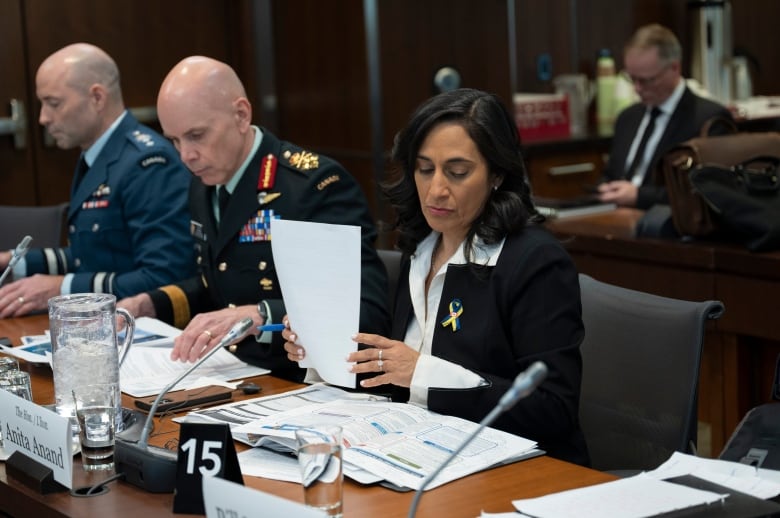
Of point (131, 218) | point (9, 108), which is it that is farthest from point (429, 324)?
point (9, 108)

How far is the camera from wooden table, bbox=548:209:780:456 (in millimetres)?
3379

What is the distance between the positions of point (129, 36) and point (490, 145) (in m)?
3.36

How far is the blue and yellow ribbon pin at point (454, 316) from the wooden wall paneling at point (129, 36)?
326 centimetres

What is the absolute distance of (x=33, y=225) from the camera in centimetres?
395

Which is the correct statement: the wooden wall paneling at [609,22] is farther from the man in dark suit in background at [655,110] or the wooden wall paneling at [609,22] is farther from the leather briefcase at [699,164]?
the leather briefcase at [699,164]

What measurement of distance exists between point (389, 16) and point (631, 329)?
3220 mm

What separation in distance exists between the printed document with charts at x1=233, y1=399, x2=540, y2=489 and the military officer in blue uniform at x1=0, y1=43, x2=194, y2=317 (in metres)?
1.25

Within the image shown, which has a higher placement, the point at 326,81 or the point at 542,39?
the point at 542,39

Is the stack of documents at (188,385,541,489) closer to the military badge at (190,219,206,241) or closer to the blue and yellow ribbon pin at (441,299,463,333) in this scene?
the blue and yellow ribbon pin at (441,299,463,333)

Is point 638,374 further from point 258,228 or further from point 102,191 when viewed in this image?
point 102,191

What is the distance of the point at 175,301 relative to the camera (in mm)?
2939

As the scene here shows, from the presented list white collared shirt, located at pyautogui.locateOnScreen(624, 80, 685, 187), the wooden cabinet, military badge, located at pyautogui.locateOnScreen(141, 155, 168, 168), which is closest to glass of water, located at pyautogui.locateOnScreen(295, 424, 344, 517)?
military badge, located at pyautogui.locateOnScreen(141, 155, 168, 168)

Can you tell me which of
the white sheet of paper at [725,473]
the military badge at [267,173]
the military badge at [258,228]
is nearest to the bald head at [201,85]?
the military badge at [267,173]

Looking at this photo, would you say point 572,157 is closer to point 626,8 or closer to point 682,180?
point 626,8
